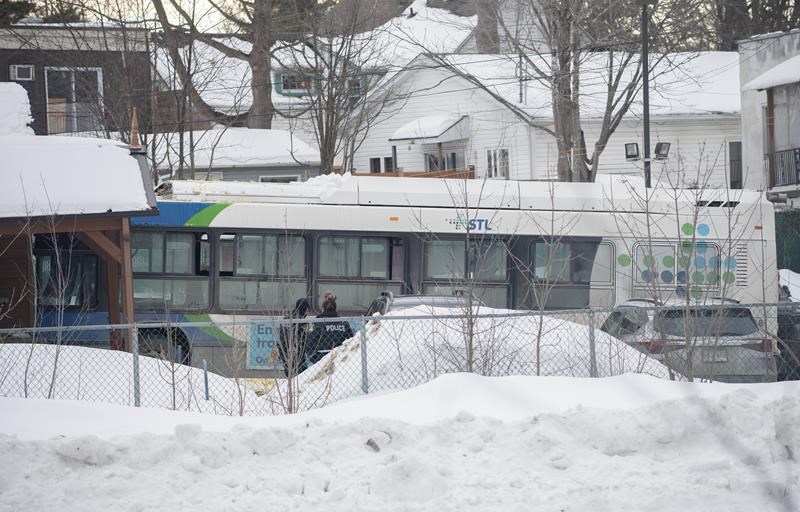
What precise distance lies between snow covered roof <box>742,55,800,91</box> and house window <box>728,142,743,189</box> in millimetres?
5969

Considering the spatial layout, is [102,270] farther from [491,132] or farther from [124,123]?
[491,132]

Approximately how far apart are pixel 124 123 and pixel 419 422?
21.9 m

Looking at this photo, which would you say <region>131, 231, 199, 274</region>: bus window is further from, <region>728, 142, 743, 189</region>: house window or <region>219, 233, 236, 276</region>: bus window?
<region>728, 142, 743, 189</region>: house window

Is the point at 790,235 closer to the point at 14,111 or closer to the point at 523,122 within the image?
the point at 523,122

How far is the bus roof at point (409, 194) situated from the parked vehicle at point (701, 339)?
6587 millimetres

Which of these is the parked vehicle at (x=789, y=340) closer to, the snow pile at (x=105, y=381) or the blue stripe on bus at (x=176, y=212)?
the snow pile at (x=105, y=381)

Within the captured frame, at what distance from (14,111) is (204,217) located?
6.10 m

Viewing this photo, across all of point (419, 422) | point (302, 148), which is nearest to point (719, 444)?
point (419, 422)

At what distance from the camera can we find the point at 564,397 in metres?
9.12

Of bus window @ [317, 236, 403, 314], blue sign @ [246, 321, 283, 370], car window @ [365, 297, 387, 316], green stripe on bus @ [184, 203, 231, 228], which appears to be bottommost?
blue sign @ [246, 321, 283, 370]

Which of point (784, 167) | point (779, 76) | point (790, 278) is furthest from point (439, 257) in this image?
point (779, 76)

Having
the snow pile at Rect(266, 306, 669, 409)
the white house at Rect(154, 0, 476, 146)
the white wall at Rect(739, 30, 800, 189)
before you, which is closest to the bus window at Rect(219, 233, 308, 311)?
the snow pile at Rect(266, 306, 669, 409)

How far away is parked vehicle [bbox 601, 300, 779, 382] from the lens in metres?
11.5

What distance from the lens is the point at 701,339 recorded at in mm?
12000
